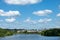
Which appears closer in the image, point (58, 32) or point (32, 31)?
point (58, 32)

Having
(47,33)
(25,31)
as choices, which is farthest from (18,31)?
(47,33)

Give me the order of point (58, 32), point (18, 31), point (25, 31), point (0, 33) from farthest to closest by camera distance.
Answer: point (18, 31)
point (25, 31)
point (58, 32)
point (0, 33)

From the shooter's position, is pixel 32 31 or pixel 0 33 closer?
pixel 0 33

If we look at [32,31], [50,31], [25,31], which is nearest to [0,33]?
[50,31]

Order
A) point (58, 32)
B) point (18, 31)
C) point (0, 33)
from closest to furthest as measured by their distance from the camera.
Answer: point (0, 33)
point (58, 32)
point (18, 31)

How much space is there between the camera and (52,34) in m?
76.8

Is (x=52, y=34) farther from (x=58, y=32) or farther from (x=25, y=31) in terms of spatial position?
(x=25, y=31)

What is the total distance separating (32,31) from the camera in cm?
15312

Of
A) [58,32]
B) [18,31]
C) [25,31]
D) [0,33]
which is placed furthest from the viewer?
[18,31]

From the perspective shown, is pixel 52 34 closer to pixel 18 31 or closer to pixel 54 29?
pixel 54 29

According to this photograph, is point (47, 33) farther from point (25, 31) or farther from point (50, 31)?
point (25, 31)

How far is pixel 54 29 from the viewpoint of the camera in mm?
76062

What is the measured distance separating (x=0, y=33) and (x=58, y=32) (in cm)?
2277

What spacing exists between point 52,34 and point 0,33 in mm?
20839
